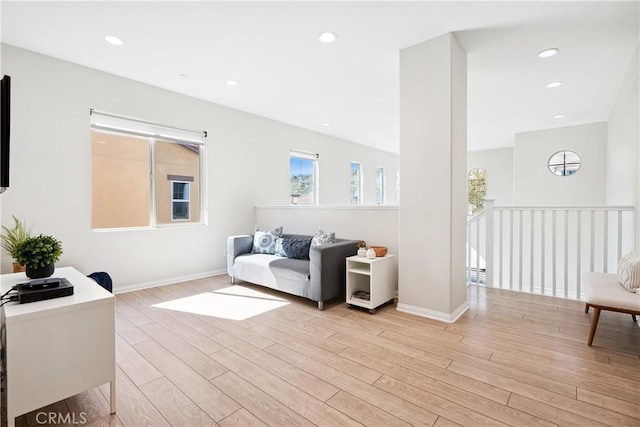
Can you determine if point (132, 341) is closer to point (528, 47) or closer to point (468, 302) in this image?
point (468, 302)

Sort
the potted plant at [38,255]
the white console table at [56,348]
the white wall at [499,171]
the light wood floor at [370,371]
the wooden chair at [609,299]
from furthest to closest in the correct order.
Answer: the white wall at [499,171]
the wooden chair at [609,299]
the potted plant at [38,255]
the light wood floor at [370,371]
the white console table at [56,348]

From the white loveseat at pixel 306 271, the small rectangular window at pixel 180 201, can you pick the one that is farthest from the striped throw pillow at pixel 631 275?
the small rectangular window at pixel 180 201

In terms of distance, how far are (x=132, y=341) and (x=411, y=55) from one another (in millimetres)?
3586

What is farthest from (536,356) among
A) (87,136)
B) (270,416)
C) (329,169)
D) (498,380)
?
(329,169)

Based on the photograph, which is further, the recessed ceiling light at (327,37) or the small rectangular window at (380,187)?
the small rectangular window at (380,187)

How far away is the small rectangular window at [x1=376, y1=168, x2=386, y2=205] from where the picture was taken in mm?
8758

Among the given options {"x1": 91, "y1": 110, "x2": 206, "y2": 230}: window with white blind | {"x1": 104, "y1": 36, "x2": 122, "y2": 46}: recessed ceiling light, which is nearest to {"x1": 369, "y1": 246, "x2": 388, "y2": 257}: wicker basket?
{"x1": 91, "y1": 110, "x2": 206, "y2": 230}: window with white blind

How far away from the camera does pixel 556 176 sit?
19.9 ft

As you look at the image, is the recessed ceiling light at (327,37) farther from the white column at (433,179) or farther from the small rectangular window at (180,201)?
the small rectangular window at (180,201)

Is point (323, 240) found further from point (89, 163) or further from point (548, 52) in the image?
point (548, 52)

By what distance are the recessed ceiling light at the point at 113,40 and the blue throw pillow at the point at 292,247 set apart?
271 centimetres

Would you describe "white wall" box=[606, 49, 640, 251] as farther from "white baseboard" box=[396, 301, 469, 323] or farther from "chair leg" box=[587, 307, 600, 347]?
"white baseboard" box=[396, 301, 469, 323]

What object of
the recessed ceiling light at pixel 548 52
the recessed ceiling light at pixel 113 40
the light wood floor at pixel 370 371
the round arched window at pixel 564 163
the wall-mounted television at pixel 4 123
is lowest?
the light wood floor at pixel 370 371

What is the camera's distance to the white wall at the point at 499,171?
8.13m
